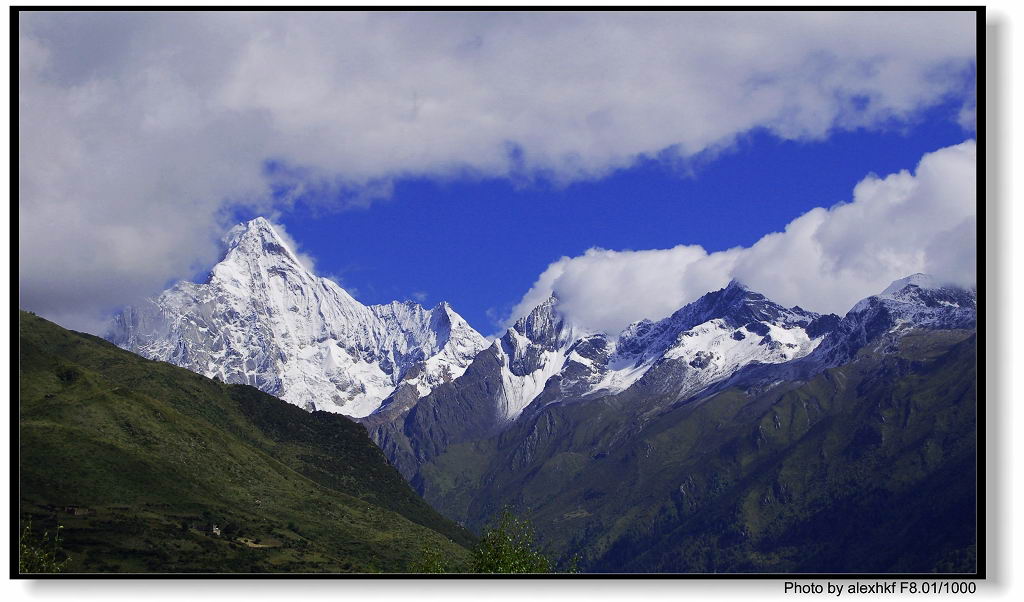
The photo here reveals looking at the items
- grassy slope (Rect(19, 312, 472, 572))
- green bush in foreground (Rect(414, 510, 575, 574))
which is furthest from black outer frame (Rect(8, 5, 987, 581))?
grassy slope (Rect(19, 312, 472, 572))

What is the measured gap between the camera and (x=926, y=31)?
43.6 metres

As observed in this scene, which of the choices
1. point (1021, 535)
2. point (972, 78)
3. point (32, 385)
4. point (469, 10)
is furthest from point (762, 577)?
point (32, 385)

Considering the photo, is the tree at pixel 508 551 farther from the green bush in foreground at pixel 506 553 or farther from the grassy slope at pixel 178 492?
the grassy slope at pixel 178 492

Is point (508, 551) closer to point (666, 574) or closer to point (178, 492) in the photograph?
point (666, 574)

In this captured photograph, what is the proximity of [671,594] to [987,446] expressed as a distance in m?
13.8

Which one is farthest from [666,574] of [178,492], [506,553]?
[178,492]

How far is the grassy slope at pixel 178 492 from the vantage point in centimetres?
10162

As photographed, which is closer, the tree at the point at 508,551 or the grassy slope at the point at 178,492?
the tree at the point at 508,551

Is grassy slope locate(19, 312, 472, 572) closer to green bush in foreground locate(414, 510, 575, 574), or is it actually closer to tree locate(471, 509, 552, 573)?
green bush in foreground locate(414, 510, 575, 574)

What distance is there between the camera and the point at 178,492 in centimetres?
12675

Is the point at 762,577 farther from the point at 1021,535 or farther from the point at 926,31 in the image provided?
the point at 926,31

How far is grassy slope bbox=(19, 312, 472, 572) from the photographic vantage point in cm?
10162

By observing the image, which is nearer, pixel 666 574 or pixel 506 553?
pixel 666 574

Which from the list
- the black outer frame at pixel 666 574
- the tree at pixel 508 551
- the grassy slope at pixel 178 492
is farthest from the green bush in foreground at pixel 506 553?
the grassy slope at pixel 178 492
